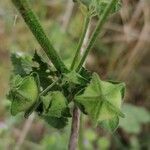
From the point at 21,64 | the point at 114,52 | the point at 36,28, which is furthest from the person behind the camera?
the point at 114,52

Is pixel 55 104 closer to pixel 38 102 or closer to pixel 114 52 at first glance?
pixel 38 102

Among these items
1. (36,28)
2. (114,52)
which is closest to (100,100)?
(36,28)

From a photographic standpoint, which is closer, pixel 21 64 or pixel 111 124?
pixel 111 124

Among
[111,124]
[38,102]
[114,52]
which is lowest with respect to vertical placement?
[111,124]

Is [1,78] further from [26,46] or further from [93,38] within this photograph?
[93,38]

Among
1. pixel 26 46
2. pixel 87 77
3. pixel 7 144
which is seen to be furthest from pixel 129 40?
pixel 87 77

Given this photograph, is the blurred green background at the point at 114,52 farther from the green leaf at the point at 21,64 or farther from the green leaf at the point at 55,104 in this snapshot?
the green leaf at the point at 55,104
